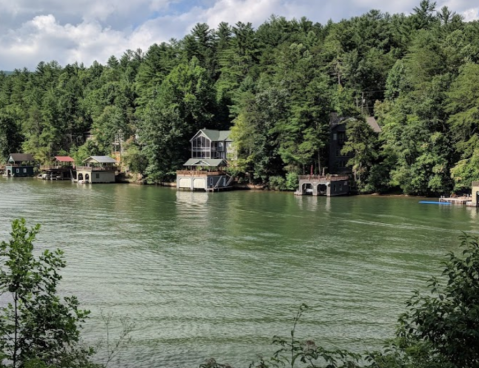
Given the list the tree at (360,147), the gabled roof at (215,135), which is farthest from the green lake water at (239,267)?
A: the gabled roof at (215,135)

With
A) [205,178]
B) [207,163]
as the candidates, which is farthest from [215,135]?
[205,178]

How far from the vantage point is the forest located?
51.1 meters

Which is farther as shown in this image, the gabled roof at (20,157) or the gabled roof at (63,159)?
the gabled roof at (20,157)

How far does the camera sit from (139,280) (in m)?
20.6

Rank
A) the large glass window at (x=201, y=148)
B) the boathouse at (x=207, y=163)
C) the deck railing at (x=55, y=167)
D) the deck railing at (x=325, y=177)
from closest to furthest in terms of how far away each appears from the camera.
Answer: the deck railing at (x=325, y=177), the boathouse at (x=207, y=163), the large glass window at (x=201, y=148), the deck railing at (x=55, y=167)

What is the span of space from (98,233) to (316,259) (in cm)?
1468

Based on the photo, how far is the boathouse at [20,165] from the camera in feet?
295

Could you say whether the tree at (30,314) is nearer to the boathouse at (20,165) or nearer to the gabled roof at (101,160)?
the gabled roof at (101,160)

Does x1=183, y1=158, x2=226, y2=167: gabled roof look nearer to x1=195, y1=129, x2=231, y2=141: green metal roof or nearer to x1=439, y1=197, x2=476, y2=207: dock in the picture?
x1=195, y1=129, x2=231, y2=141: green metal roof

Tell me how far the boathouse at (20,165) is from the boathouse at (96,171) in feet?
63.6

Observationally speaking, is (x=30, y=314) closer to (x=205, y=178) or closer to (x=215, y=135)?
(x=205, y=178)

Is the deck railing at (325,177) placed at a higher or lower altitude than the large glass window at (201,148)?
lower

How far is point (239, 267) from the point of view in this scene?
74.8 ft

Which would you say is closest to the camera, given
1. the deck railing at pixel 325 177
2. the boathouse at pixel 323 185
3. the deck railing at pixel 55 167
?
the boathouse at pixel 323 185
